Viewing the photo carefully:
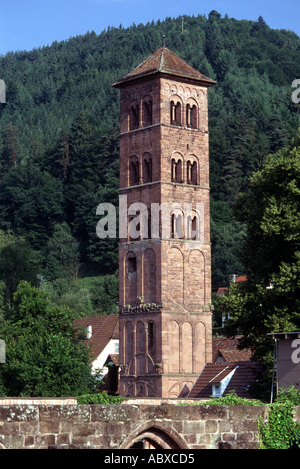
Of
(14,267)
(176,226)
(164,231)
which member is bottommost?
(164,231)

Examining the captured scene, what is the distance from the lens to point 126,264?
70938 mm

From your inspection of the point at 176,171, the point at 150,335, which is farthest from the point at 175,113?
the point at 150,335

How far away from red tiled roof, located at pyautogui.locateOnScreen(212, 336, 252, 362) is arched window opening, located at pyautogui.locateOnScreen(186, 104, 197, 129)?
1353 cm

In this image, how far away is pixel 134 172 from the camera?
71.7 metres

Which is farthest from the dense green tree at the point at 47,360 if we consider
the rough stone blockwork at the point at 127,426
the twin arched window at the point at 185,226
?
the rough stone blockwork at the point at 127,426

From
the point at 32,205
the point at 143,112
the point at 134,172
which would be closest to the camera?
the point at 143,112

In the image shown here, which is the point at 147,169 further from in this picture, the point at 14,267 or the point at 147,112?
the point at 14,267

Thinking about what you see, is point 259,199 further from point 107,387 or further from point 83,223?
point 83,223

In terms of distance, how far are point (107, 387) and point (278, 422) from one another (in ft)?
172

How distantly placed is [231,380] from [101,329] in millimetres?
44154

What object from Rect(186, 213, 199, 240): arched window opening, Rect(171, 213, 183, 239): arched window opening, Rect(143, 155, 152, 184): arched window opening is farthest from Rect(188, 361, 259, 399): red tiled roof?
Rect(143, 155, 152, 184): arched window opening

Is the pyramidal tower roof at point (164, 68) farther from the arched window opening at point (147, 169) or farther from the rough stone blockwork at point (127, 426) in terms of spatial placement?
the rough stone blockwork at point (127, 426)

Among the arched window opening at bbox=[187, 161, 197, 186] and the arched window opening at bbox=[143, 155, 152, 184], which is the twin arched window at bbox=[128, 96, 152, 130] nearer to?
the arched window opening at bbox=[143, 155, 152, 184]

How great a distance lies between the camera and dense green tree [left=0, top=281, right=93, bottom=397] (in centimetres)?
5775
